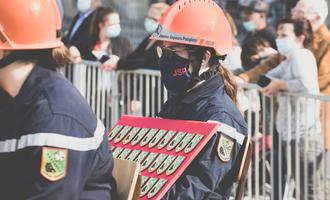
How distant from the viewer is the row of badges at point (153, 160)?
395 centimetres

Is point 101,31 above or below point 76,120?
below

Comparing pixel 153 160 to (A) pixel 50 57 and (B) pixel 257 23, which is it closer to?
(A) pixel 50 57

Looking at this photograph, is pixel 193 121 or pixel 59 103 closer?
pixel 59 103

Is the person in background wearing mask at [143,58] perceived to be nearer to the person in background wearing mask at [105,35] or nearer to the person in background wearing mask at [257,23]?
the person in background wearing mask at [105,35]

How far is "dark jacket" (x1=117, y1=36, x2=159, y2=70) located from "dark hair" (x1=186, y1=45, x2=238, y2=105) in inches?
136

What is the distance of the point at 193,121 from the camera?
4.12m

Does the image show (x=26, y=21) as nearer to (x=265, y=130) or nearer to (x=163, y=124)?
(x=163, y=124)

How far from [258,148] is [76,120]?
3.92 meters

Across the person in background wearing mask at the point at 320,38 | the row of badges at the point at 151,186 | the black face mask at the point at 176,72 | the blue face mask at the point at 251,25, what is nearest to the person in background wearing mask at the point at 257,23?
the blue face mask at the point at 251,25

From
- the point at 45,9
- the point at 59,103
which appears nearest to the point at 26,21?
the point at 45,9

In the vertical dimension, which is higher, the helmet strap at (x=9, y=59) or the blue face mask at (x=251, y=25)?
the helmet strap at (x=9, y=59)

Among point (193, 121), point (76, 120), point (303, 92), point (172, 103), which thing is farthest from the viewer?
point (303, 92)

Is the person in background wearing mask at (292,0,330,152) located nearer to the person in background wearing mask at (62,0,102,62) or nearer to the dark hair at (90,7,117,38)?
the dark hair at (90,7,117,38)

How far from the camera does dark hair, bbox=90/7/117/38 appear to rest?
30.6 feet
